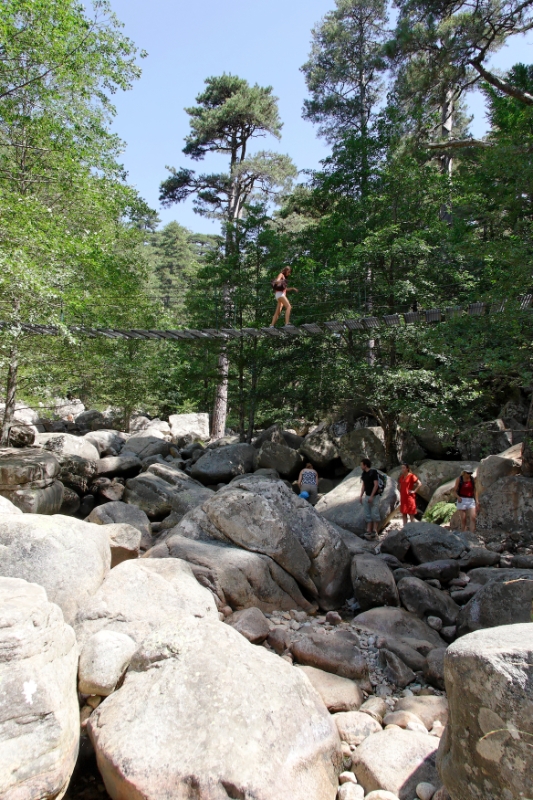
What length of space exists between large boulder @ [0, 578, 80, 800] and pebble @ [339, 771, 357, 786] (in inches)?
53.8

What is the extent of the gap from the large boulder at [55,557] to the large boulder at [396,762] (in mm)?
2066

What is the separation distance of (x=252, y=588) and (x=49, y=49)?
7695 millimetres

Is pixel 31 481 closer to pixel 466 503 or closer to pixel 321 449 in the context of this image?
pixel 321 449

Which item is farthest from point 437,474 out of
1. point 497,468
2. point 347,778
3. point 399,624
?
point 347,778

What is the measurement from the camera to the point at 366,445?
10562mm

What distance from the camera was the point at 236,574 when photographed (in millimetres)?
4703

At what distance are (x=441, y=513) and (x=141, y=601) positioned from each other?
18.3 feet

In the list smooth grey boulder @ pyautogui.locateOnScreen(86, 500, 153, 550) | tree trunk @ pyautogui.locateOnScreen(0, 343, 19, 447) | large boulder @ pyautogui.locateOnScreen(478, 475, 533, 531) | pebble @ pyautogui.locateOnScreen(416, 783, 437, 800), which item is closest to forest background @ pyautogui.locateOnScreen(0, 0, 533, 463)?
tree trunk @ pyautogui.locateOnScreen(0, 343, 19, 447)

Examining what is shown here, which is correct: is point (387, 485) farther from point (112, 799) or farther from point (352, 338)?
point (112, 799)

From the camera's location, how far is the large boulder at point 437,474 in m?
8.99

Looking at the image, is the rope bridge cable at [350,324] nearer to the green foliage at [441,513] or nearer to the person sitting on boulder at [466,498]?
the person sitting on boulder at [466,498]

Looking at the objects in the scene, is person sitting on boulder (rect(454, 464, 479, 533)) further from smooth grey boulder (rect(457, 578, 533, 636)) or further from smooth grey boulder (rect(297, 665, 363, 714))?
smooth grey boulder (rect(297, 665, 363, 714))

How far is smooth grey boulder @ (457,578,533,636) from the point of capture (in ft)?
13.9

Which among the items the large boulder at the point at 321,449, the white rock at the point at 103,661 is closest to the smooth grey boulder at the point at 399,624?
the white rock at the point at 103,661
